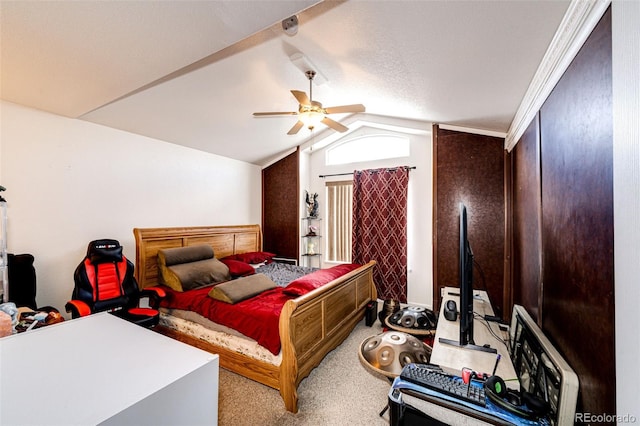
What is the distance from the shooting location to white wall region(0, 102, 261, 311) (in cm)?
233

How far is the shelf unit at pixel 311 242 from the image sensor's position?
482 cm

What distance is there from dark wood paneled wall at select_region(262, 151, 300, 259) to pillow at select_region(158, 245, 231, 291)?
1.66 metres

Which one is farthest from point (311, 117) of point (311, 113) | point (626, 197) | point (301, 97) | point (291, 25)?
point (626, 197)

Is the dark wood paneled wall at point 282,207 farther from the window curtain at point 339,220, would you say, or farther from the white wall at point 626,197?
the white wall at point 626,197

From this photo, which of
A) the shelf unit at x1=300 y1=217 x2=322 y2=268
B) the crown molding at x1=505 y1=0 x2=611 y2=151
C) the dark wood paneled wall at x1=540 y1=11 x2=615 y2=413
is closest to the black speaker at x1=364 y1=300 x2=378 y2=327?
the shelf unit at x1=300 y1=217 x2=322 y2=268

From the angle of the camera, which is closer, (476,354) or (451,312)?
(476,354)

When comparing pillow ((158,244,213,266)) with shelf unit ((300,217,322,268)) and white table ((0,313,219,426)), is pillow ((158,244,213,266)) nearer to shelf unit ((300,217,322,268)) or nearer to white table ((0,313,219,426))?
shelf unit ((300,217,322,268))

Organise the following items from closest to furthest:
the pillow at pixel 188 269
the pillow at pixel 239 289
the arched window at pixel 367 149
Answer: the pillow at pixel 239 289 < the pillow at pixel 188 269 < the arched window at pixel 367 149

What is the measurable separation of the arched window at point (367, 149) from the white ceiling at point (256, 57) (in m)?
0.87

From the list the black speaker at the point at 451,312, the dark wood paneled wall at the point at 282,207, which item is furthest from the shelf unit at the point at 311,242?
the black speaker at the point at 451,312

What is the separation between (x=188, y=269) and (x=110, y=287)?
0.72 metres

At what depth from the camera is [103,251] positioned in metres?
2.54

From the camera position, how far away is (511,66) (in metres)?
1.81

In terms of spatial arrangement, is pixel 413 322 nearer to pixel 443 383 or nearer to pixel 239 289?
pixel 443 383
